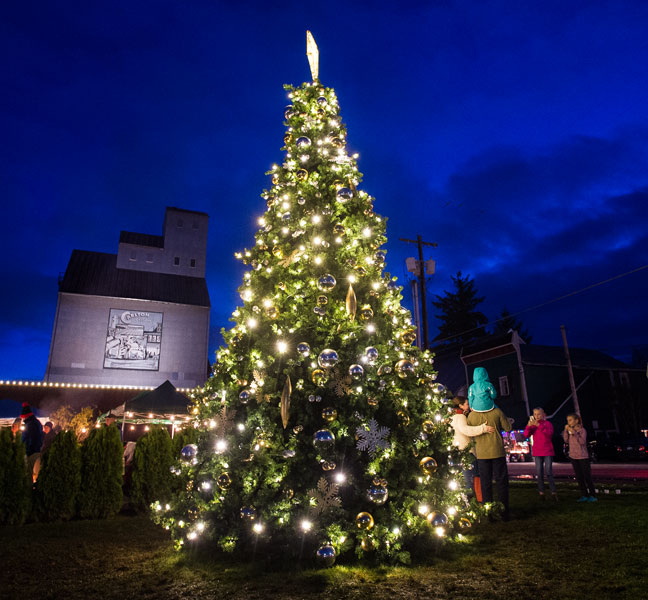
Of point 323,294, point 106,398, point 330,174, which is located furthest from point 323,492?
point 106,398

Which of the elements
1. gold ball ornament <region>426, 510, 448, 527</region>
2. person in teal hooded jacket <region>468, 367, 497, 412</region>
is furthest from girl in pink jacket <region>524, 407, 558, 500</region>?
gold ball ornament <region>426, 510, 448, 527</region>

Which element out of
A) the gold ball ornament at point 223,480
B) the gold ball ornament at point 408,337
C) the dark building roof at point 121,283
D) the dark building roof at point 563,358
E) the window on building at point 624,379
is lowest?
the gold ball ornament at point 223,480

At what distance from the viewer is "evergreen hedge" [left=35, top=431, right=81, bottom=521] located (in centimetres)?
755

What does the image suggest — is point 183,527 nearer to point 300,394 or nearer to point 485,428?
point 300,394

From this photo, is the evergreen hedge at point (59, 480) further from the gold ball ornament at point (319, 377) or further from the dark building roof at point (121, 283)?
the dark building roof at point (121, 283)

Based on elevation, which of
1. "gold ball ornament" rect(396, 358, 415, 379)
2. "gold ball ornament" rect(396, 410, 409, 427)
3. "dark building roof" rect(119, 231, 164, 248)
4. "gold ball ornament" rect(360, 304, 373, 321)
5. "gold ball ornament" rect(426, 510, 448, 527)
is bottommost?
"gold ball ornament" rect(426, 510, 448, 527)

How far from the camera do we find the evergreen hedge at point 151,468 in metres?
8.57

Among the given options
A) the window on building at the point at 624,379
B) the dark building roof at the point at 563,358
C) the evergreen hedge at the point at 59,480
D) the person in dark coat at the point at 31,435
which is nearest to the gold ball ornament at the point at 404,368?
the evergreen hedge at the point at 59,480

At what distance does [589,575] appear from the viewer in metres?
3.71

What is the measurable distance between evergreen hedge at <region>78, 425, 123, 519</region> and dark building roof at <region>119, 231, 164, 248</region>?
96.1 ft

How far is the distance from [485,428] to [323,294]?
329 cm

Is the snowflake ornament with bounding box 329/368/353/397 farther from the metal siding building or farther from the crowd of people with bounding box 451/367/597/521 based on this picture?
the metal siding building

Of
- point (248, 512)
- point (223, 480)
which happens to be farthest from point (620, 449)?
point (223, 480)

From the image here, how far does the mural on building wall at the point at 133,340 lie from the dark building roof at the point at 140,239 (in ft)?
20.0
